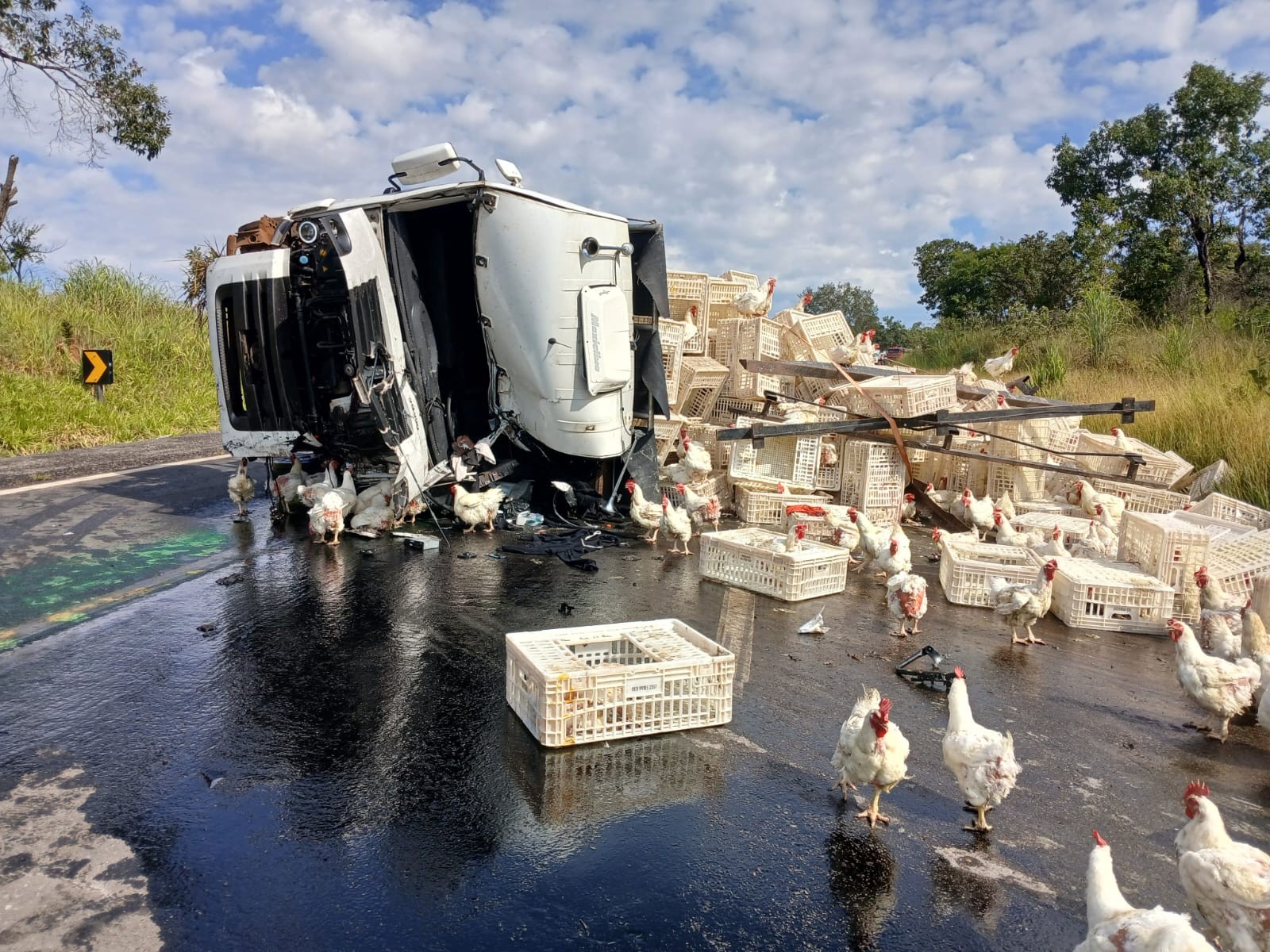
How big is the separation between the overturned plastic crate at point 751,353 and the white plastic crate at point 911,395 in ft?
A: 4.48

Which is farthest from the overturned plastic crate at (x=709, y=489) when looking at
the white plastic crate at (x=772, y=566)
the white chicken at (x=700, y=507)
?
the white plastic crate at (x=772, y=566)

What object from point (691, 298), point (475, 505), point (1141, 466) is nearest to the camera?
point (475, 505)

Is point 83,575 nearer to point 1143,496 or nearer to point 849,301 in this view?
point 1143,496

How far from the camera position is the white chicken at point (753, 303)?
11.0m

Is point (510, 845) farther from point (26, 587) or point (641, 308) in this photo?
point (641, 308)

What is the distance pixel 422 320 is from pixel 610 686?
5.12 metres

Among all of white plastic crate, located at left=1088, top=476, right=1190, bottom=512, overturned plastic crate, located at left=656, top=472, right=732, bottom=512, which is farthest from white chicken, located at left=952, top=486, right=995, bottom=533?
overturned plastic crate, located at left=656, top=472, right=732, bottom=512

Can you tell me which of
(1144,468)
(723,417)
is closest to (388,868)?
(723,417)

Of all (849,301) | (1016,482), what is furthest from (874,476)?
(849,301)

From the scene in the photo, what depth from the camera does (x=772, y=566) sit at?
19.4 ft

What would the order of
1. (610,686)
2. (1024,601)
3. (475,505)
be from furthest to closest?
(475,505), (1024,601), (610,686)

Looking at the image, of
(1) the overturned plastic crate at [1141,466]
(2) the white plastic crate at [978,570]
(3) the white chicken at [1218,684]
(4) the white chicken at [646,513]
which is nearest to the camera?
(3) the white chicken at [1218,684]

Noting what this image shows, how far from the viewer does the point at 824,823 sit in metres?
3.01

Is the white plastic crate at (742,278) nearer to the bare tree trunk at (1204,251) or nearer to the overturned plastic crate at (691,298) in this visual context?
the overturned plastic crate at (691,298)
